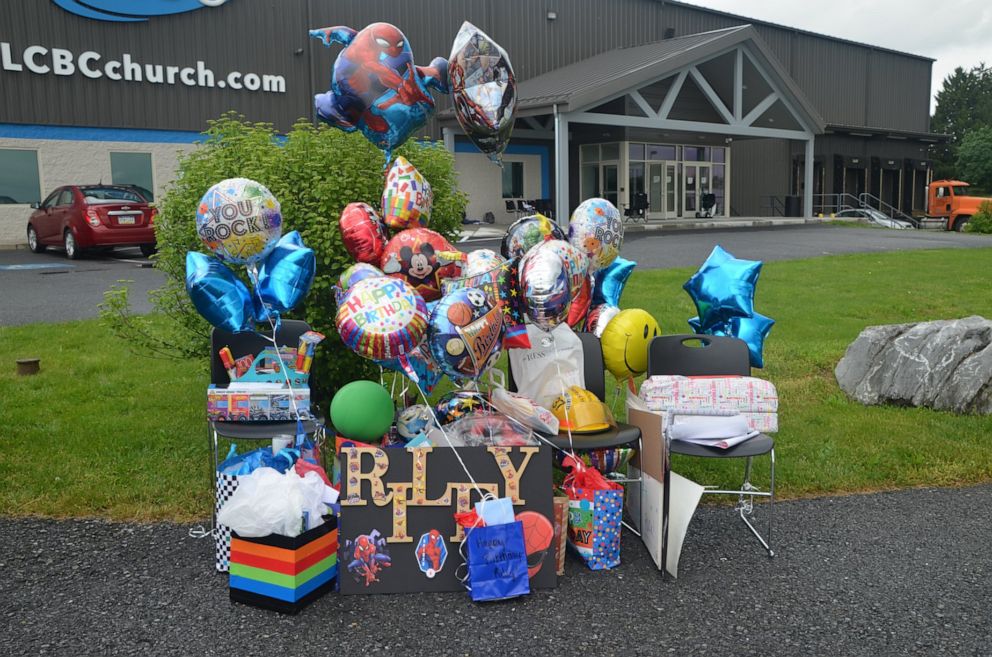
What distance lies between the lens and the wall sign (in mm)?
16531

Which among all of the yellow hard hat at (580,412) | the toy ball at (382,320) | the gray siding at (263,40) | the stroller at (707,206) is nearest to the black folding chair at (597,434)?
the yellow hard hat at (580,412)

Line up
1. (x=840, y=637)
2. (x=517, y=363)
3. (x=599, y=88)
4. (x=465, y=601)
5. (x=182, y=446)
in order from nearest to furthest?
(x=840, y=637) < (x=465, y=601) < (x=517, y=363) < (x=182, y=446) < (x=599, y=88)

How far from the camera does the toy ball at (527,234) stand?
388 cm

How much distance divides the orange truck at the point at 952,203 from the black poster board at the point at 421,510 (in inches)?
915

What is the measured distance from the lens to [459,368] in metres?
3.27

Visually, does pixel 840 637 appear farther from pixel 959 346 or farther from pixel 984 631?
pixel 959 346

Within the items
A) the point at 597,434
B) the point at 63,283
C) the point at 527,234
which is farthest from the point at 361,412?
the point at 63,283

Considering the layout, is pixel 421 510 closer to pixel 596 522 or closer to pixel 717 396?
pixel 596 522

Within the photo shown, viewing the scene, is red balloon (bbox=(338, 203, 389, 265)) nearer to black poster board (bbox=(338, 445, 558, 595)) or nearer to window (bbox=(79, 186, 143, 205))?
black poster board (bbox=(338, 445, 558, 595))

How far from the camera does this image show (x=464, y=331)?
317 cm

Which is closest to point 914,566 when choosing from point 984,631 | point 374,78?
point 984,631

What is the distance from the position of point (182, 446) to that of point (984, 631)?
3960 millimetres

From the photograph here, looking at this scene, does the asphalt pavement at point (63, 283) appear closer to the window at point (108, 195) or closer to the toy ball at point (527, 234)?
the window at point (108, 195)

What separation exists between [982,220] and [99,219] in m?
20.5
